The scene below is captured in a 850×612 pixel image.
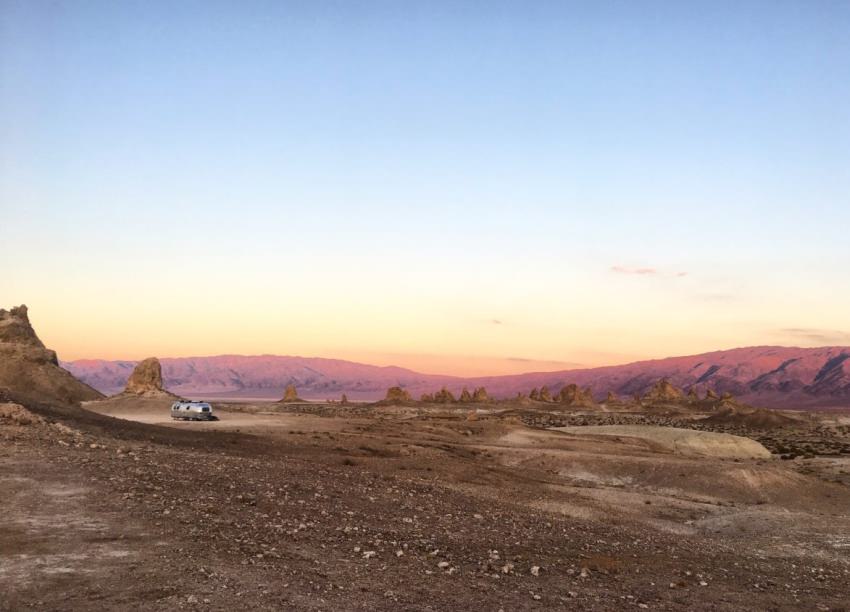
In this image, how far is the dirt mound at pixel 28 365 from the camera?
2862 inches

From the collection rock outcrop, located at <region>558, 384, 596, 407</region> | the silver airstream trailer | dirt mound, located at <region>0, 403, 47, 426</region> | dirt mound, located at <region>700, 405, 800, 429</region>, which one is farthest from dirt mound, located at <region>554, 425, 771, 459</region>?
rock outcrop, located at <region>558, 384, 596, 407</region>

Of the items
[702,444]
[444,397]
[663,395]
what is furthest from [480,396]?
[702,444]

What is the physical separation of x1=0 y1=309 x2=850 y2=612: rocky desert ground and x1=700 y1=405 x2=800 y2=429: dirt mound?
7869cm

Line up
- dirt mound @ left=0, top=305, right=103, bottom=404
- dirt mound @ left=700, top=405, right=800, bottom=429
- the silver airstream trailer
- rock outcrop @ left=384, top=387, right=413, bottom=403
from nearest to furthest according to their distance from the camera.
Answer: the silver airstream trailer, dirt mound @ left=0, top=305, right=103, bottom=404, dirt mound @ left=700, top=405, right=800, bottom=429, rock outcrop @ left=384, top=387, right=413, bottom=403

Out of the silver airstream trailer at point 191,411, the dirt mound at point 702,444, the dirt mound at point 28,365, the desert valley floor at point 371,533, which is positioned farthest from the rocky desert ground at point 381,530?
the dirt mound at point 28,365

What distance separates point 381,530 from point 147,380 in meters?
85.5

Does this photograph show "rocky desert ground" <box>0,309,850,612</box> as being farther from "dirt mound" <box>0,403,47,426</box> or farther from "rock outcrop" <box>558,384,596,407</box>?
"rock outcrop" <box>558,384,596,407</box>

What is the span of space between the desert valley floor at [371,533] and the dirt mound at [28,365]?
3729 centimetres

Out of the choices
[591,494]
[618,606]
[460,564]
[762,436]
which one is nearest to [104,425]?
[591,494]

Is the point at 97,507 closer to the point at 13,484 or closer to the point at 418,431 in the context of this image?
the point at 13,484

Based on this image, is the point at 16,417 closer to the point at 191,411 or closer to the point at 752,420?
the point at 191,411

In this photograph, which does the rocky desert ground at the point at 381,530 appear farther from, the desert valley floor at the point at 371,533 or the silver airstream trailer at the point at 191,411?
the silver airstream trailer at the point at 191,411

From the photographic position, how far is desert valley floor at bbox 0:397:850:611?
44.3 feet

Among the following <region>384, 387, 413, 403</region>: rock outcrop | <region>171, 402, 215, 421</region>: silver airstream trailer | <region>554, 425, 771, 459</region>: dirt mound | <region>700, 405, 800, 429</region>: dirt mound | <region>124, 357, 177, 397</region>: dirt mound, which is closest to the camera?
<region>554, 425, 771, 459</region>: dirt mound
